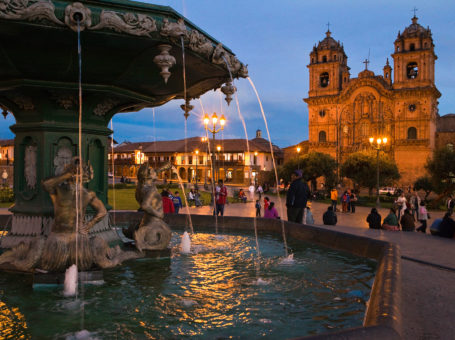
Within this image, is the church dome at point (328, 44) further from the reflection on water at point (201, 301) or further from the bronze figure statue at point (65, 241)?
the bronze figure statue at point (65, 241)

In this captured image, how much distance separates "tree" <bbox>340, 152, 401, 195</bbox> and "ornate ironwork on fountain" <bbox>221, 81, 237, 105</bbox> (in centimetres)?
3419

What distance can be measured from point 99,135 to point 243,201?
75.4 ft

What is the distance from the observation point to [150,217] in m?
6.24

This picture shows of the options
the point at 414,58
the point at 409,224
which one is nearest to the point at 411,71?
the point at 414,58

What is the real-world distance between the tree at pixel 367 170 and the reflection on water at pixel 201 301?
34.5m

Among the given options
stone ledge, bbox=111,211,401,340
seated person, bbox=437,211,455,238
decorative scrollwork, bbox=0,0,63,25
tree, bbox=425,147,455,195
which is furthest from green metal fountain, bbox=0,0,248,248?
tree, bbox=425,147,455,195

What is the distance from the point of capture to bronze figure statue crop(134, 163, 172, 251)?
19.9 ft

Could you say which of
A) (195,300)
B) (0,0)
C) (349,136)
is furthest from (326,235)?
(349,136)

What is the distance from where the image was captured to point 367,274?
18.4 ft

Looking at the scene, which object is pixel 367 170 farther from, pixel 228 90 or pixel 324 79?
pixel 228 90

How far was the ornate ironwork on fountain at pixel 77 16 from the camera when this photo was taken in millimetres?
4230

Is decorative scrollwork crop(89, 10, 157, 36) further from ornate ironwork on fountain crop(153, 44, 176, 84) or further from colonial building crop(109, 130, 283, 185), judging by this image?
colonial building crop(109, 130, 283, 185)

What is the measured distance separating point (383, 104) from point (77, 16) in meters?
56.0

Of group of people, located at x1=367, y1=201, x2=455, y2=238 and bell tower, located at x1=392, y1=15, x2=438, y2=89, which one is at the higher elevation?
bell tower, located at x1=392, y1=15, x2=438, y2=89
